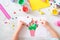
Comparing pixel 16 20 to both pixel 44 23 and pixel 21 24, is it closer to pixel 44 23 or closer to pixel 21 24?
pixel 21 24

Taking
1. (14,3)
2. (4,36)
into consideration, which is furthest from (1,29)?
(14,3)

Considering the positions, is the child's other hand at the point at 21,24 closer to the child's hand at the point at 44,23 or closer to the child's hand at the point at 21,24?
the child's hand at the point at 21,24

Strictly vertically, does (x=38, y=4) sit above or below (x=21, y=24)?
Result: above

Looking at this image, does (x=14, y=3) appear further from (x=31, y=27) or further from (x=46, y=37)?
(x=46, y=37)

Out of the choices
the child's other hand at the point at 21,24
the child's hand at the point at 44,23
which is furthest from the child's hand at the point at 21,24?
the child's hand at the point at 44,23

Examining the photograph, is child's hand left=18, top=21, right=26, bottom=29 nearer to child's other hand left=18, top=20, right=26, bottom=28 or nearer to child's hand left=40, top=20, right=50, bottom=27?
child's other hand left=18, top=20, right=26, bottom=28

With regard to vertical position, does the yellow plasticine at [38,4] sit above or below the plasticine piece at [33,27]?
above

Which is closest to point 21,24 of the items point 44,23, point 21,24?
point 21,24

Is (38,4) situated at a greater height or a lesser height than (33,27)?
greater

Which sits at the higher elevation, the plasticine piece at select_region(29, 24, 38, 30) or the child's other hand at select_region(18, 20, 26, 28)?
the child's other hand at select_region(18, 20, 26, 28)

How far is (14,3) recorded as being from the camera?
135cm

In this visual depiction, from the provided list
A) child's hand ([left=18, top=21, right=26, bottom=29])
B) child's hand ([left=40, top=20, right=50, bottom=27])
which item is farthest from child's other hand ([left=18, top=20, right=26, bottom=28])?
child's hand ([left=40, top=20, right=50, bottom=27])

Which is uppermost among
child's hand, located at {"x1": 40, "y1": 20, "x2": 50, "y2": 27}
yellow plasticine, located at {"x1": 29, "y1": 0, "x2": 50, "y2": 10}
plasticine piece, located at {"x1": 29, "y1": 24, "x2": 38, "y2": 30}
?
yellow plasticine, located at {"x1": 29, "y1": 0, "x2": 50, "y2": 10}

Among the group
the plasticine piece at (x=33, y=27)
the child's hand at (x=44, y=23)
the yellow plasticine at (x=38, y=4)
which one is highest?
the yellow plasticine at (x=38, y=4)
